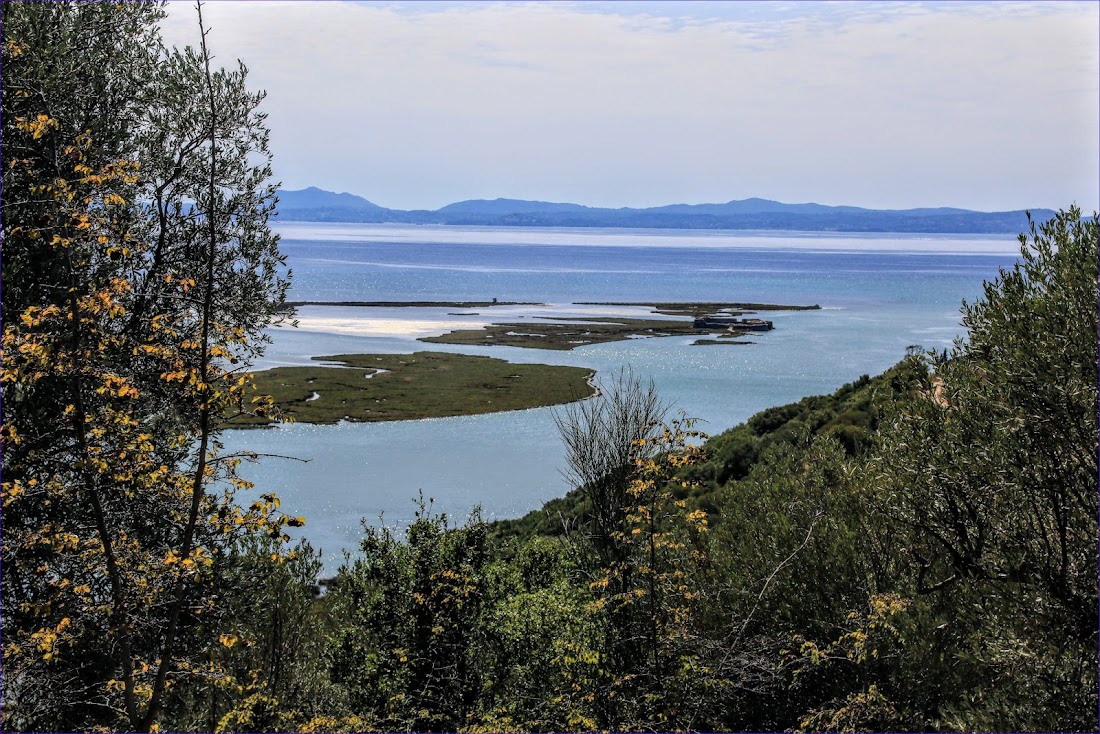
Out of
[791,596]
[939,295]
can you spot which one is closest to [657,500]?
[791,596]

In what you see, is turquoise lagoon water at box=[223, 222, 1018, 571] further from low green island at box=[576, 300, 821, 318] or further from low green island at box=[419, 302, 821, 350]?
low green island at box=[576, 300, 821, 318]

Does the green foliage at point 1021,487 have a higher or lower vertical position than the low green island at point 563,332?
higher

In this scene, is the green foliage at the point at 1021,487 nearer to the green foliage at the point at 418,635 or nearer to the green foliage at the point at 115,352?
the green foliage at the point at 418,635

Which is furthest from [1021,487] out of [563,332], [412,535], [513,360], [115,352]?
[563,332]

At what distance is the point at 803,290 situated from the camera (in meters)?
175

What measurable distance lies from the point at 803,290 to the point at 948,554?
558 ft

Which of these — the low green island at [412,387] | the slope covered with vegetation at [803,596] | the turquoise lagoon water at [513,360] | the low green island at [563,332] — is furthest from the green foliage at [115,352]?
the low green island at [563,332]

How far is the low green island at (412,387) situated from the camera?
6088cm

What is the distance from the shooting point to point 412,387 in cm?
6862

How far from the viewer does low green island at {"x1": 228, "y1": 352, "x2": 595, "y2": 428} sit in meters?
60.9

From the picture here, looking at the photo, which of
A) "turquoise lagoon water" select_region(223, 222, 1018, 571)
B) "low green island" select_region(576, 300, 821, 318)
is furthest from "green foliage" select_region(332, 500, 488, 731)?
"low green island" select_region(576, 300, 821, 318)

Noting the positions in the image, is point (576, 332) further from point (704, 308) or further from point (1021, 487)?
point (1021, 487)

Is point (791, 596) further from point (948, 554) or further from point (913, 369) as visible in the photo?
point (913, 369)

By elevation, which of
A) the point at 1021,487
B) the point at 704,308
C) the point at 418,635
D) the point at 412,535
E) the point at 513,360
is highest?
the point at 1021,487
